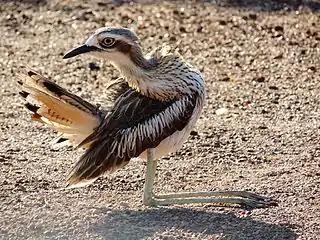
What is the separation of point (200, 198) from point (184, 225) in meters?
0.44

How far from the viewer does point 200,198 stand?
678cm

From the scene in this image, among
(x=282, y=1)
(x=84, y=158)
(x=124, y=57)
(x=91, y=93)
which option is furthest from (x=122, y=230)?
(x=282, y=1)

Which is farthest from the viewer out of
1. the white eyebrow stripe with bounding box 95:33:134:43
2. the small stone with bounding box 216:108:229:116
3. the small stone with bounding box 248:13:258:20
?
the small stone with bounding box 248:13:258:20

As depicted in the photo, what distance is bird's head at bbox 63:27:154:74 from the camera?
6.67 m

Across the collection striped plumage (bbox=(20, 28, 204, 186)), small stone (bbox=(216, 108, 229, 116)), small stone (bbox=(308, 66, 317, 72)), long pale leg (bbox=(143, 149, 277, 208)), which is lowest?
long pale leg (bbox=(143, 149, 277, 208))

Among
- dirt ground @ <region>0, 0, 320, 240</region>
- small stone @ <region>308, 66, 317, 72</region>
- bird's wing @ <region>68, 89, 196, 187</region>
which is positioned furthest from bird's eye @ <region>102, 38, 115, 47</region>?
small stone @ <region>308, 66, 317, 72</region>

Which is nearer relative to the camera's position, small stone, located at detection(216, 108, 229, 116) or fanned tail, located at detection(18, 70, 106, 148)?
fanned tail, located at detection(18, 70, 106, 148)

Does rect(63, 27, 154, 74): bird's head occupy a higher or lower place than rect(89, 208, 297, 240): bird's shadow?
higher

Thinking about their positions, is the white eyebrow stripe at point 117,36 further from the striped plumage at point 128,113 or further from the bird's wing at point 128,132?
the bird's wing at point 128,132

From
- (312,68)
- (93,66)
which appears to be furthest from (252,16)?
(93,66)

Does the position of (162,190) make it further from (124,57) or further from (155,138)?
(124,57)

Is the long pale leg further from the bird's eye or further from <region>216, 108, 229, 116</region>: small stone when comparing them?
<region>216, 108, 229, 116</region>: small stone

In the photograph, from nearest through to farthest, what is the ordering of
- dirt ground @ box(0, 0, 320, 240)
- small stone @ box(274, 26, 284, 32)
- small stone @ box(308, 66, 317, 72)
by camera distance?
1. dirt ground @ box(0, 0, 320, 240)
2. small stone @ box(308, 66, 317, 72)
3. small stone @ box(274, 26, 284, 32)

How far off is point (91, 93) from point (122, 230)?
9.14 feet
